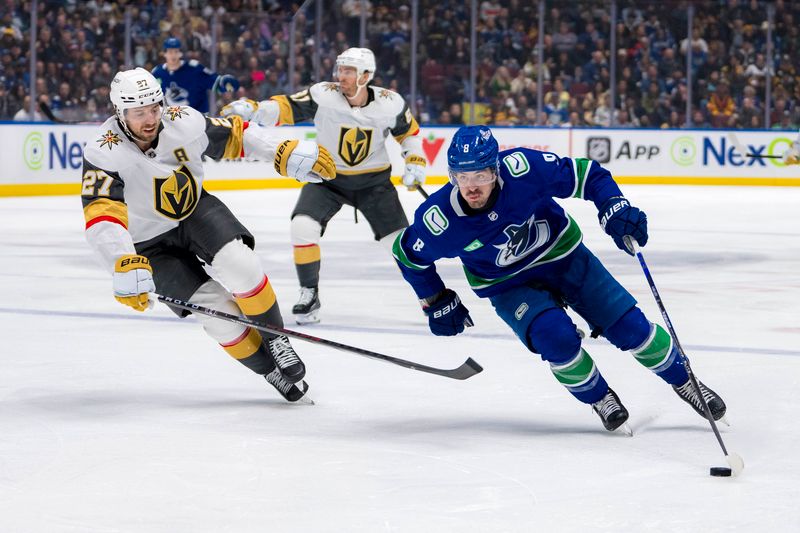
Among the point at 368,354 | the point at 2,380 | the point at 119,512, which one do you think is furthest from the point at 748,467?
the point at 2,380

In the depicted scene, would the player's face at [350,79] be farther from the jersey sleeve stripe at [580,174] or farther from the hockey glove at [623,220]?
the hockey glove at [623,220]

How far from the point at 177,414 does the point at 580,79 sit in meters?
13.8

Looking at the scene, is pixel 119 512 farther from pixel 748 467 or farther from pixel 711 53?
pixel 711 53

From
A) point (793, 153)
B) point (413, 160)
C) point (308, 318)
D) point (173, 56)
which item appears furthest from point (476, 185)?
point (173, 56)

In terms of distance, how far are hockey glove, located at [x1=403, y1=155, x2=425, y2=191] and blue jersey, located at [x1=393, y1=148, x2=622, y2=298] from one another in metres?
2.78

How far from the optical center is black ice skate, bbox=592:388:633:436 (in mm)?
3756

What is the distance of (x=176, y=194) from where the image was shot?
4.21m

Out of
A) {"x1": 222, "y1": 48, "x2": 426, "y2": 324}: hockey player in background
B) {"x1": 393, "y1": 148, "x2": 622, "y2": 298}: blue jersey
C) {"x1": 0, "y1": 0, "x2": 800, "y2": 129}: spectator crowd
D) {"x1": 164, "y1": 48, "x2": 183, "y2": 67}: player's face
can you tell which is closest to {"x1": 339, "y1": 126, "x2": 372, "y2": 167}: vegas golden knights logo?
{"x1": 222, "y1": 48, "x2": 426, "y2": 324}: hockey player in background

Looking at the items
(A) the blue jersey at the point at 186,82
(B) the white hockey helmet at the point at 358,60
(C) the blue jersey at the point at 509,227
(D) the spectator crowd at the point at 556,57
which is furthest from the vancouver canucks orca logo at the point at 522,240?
(D) the spectator crowd at the point at 556,57

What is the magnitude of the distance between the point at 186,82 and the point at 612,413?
28.0 feet

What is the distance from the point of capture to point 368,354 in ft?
13.4

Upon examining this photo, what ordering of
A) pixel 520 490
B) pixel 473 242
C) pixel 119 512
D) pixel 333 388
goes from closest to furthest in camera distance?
pixel 119 512 < pixel 520 490 < pixel 473 242 < pixel 333 388

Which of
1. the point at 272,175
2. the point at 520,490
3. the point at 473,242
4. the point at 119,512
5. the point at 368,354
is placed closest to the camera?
the point at 119,512

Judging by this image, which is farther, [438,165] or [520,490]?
[438,165]
